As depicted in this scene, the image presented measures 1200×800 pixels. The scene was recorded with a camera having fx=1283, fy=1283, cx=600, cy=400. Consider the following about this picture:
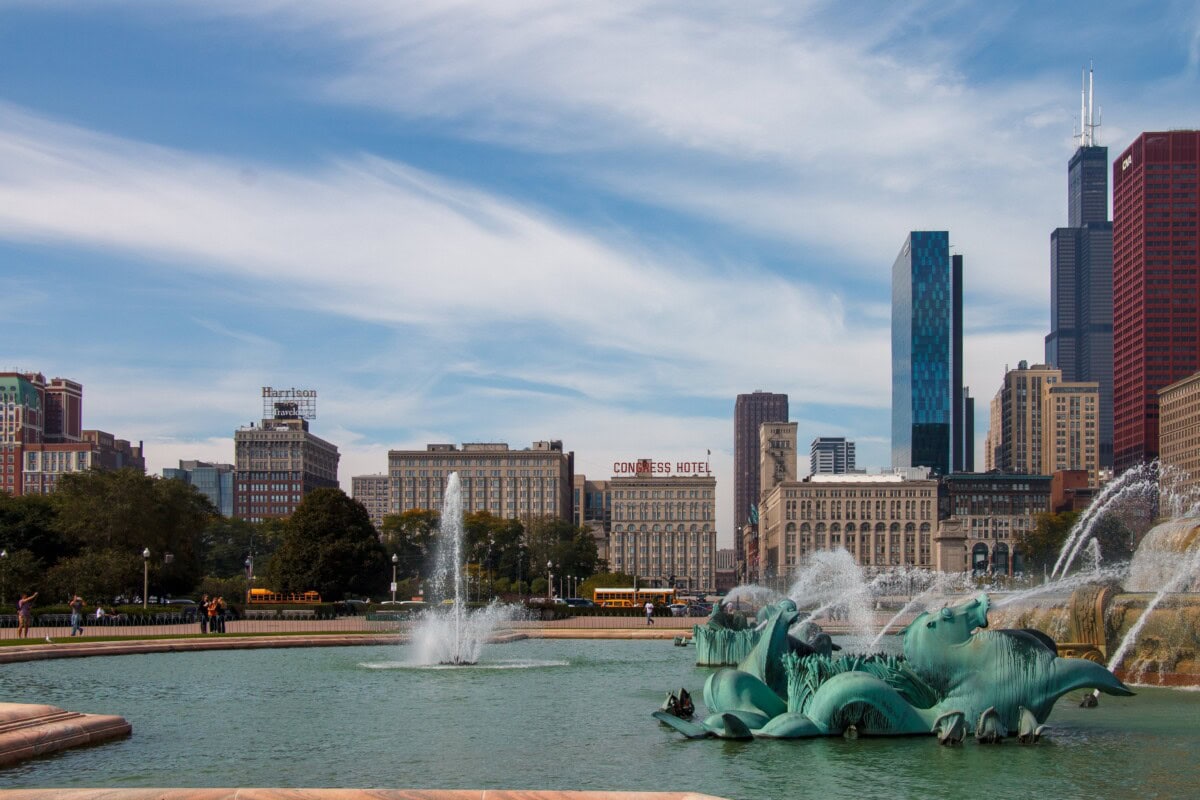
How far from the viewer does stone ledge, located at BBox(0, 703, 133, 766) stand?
2033cm

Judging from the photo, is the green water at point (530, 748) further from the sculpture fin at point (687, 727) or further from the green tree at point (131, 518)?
the green tree at point (131, 518)

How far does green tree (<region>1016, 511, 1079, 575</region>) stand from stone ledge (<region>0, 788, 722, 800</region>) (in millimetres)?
149013

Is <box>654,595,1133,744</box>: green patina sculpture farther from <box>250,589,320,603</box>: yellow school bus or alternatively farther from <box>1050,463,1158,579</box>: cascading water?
<box>250,589,320,603</box>: yellow school bus

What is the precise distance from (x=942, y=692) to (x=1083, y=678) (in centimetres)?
233

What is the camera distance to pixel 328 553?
101 m

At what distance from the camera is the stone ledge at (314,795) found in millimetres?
14516

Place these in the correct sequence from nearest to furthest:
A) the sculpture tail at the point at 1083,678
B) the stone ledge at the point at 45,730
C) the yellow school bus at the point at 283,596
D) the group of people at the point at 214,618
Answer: the stone ledge at the point at 45,730
the sculpture tail at the point at 1083,678
the group of people at the point at 214,618
the yellow school bus at the point at 283,596

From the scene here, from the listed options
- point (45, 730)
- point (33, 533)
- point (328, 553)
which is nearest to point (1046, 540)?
point (328, 553)

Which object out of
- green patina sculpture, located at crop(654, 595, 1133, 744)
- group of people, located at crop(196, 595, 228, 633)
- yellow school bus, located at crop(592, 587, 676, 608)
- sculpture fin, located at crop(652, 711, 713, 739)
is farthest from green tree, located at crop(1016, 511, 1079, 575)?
sculpture fin, located at crop(652, 711, 713, 739)

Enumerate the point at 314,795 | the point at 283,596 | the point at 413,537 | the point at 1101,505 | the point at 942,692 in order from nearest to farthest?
the point at 314,795
the point at 942,692
the point at 1101,505
the point at 283,596
the point at 413,537

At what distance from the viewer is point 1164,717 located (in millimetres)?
25250

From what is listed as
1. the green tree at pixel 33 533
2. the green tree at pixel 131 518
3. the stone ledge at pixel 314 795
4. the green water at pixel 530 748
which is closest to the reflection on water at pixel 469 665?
the green water at pixel 530 748

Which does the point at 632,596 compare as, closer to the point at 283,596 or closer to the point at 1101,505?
the point at 283,596

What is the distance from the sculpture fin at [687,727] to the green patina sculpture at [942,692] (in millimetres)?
23
